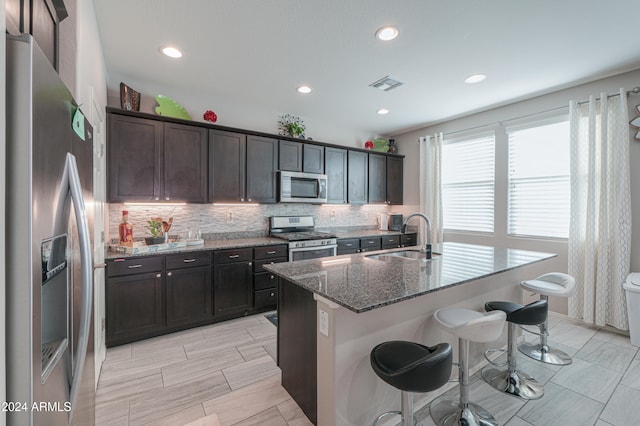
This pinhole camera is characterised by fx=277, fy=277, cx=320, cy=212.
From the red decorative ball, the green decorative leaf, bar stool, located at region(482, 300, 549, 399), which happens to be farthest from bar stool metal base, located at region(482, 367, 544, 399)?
the green decorative leaf

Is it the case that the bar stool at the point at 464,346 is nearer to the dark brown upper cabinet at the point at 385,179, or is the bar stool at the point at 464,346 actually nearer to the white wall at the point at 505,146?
the white wall at the point at 505,146

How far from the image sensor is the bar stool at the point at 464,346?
1.53 m

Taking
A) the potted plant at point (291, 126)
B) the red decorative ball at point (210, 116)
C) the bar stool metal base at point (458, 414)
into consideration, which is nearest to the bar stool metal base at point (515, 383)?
the bar stool metal base at point (458, 414)

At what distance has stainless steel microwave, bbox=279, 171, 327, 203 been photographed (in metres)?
4.03

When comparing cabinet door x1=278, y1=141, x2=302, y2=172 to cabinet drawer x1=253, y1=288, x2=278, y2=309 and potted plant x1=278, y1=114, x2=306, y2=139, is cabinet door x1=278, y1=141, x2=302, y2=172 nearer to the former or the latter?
potted plant x1=278, y1=114, x2=306, y2=139

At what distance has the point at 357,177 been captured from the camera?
16.1ft

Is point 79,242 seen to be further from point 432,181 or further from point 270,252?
point 432,181

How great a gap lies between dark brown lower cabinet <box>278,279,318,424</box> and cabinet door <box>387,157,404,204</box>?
3.77 meters

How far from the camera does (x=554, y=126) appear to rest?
3537 millimetres

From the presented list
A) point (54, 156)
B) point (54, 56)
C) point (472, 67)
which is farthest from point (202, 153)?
point (472, 67)

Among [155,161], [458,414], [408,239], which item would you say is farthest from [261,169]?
[458,414]

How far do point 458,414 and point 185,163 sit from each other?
3.47 meters

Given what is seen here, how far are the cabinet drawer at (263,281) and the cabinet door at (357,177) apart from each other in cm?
201

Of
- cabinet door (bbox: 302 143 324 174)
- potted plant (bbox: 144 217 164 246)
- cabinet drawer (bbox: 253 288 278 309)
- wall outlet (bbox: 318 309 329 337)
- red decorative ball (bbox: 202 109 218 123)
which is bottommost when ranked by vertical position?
cabinet drawer (bbox: 253 288 278 309)
